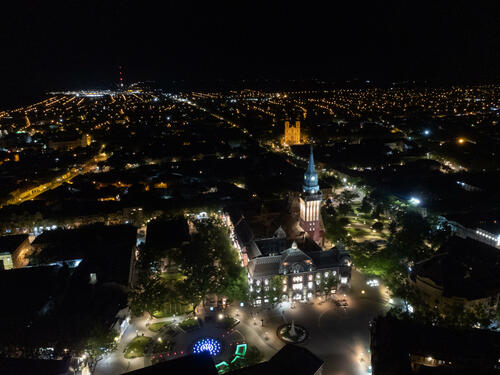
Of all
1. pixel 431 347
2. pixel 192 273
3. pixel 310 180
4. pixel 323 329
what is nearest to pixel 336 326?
pixel 323 329

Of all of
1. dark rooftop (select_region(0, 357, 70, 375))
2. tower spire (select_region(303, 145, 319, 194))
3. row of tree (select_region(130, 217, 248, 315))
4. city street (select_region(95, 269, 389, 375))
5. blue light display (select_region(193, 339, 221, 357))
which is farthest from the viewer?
tower spire (select_region(303, 145, 319, 194))

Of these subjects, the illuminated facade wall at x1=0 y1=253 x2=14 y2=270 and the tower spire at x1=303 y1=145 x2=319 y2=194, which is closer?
the illuminated facade wall at x1=0 y1=253 x2=14 y2=270

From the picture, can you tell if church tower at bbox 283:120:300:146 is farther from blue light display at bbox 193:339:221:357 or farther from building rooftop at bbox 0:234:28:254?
blue light display at bbox 193:339:221:357

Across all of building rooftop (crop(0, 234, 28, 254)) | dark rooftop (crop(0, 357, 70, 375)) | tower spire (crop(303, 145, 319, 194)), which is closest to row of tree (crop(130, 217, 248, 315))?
dark rooftop (crop(0, 357, 70, 375))

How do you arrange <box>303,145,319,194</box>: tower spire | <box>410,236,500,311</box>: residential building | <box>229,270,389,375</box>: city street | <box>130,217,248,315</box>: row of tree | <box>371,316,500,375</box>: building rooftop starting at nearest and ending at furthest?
<box>371,316,500,375</box>: building rooftop → <box>229,270,389,375</box>: city street → <box>410,236,500,311</box>: residential building → <box>130,217,248,315</box>: row of tree → <box>303,145,319,194</box>: tower spire

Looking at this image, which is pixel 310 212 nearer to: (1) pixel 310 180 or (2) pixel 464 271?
(1) pixel 310 180

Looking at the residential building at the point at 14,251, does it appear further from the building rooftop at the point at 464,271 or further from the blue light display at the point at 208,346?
the building rooftop at the point at 464,271

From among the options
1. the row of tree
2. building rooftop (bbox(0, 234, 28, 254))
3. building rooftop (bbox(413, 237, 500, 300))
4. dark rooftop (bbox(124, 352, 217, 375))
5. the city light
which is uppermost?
dark rooftop (bbox(124, 352, 217, 375))

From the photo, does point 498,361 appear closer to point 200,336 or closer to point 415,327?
point 415,327
